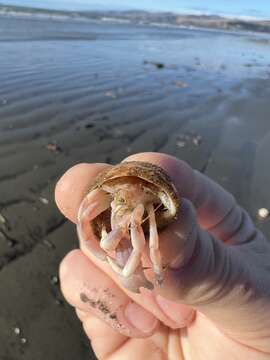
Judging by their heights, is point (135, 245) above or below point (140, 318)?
above

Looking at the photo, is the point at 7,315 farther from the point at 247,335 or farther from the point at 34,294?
the point at 247,335

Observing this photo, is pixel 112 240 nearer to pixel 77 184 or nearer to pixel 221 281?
pixel 77 184

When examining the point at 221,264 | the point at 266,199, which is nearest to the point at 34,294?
the point at 221,264

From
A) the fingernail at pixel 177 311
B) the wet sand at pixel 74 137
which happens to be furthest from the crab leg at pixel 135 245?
the wet sand at pixel 74 137

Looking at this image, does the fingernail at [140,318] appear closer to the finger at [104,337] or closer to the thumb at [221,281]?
the finger at [104,337]

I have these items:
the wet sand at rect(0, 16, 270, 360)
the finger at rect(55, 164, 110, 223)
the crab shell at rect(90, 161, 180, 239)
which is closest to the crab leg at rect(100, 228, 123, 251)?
the crab shell at rect(90, 161, 180, 239)

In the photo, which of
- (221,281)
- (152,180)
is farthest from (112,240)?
(221,281)
